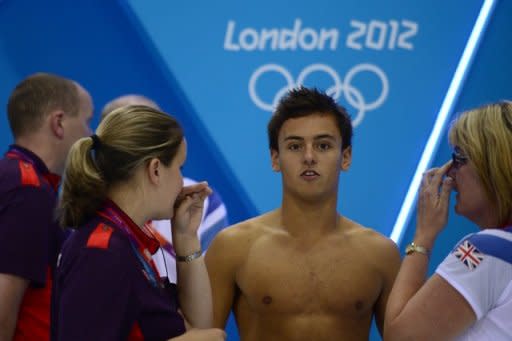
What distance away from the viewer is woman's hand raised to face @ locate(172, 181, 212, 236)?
227 centimetres

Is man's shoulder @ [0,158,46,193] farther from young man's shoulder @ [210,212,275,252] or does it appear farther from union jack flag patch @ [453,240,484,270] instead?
union jack flag patch @ [453,240,484,270]

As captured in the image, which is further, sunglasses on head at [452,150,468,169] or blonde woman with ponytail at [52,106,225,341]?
sunglasses on head at [452,150,468,169]

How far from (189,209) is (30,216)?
70cm

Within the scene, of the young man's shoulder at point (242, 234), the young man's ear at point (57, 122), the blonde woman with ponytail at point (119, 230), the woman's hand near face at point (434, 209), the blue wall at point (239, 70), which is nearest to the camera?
the blonde woman with ponytail at point (119, 230)

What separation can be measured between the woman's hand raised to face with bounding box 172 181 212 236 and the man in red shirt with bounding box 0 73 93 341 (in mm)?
646

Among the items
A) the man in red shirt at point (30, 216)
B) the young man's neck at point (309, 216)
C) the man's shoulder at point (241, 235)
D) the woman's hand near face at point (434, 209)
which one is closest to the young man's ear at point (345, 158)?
the young man's neck at point (309, 216)

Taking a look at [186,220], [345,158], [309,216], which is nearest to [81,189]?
[186,220]

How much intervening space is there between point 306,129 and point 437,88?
1936 mm

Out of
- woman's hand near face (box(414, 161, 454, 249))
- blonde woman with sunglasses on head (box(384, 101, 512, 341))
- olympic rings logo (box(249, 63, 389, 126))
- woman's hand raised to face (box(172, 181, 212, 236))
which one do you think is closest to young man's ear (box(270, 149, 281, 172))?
woman's hand raised to face (box(172, 181, 212, 236))

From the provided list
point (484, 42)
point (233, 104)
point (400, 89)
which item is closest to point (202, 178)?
point (233, 104)

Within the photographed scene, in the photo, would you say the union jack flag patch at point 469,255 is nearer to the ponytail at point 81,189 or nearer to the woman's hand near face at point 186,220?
the woman's hand near face at point 186,220

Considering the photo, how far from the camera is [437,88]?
4.43 m

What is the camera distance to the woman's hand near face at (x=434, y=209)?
7.31 ft

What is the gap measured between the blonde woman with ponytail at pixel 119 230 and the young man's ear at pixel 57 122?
1.13 metres
